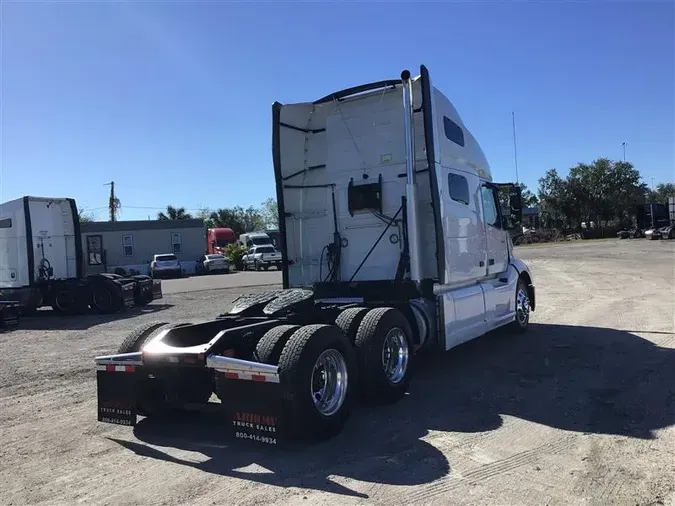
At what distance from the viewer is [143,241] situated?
4503cm

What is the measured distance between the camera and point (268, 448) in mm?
4918

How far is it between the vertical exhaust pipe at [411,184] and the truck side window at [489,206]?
86.9 inches

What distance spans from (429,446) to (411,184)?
346 cm

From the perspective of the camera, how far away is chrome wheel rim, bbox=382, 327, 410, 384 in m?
6.25

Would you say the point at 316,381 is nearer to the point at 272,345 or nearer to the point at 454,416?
the point at 272,345

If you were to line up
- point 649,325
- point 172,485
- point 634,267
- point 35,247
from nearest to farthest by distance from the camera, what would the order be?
point 172,485
point 649,325
point 35,247
point 634,267

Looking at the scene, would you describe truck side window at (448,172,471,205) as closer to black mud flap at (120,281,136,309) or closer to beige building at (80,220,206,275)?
black mud flap at (120,281,136,309)

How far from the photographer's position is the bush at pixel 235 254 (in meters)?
47.4

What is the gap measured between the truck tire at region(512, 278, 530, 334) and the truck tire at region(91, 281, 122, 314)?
40.9 feet

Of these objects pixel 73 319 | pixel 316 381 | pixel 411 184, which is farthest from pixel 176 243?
pixel 316 381

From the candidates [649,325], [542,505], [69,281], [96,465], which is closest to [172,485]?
[96,465]

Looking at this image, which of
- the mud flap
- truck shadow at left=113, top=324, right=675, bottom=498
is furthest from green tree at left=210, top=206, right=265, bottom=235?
truck shadow at left=113, top=324, right=675, bottom=498

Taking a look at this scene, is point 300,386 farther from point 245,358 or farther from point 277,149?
point 277,149

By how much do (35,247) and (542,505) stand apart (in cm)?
1756
